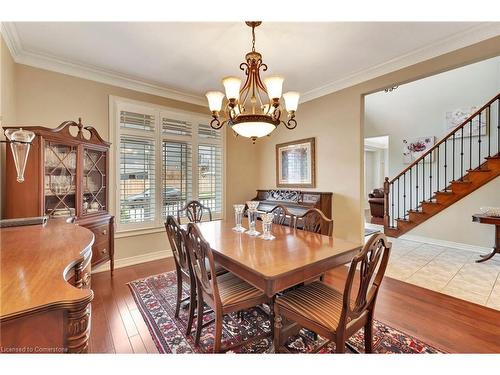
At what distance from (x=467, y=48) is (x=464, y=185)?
2573 mm

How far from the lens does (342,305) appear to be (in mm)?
1313

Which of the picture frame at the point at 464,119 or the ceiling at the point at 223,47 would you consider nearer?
the ceiling at the point at 223,47

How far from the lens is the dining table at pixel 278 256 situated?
1343 millimetres

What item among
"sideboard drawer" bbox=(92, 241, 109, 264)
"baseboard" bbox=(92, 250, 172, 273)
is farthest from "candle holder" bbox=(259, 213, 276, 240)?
"baseboard" bbox=(92, 250, 172, 273)

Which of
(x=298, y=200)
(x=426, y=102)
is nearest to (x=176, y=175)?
(x=298, y=200)

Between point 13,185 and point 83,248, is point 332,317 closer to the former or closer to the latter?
point 83,248

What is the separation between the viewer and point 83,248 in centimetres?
121

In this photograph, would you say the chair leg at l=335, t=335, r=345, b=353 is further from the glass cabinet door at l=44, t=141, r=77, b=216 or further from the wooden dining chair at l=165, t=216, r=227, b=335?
the glass cabinet door at l=44, t=141, r=77, b=216

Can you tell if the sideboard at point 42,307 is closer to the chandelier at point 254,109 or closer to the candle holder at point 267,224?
the candle holder at point 267,224

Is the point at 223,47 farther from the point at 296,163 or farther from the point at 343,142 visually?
the point at 296,163

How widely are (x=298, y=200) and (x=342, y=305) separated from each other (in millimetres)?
2492

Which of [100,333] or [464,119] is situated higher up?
[464,119]

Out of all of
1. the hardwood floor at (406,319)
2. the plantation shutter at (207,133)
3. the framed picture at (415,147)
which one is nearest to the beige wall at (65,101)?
the hardwood floor at (406,319)

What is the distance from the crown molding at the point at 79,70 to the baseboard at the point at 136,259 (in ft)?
8.25
